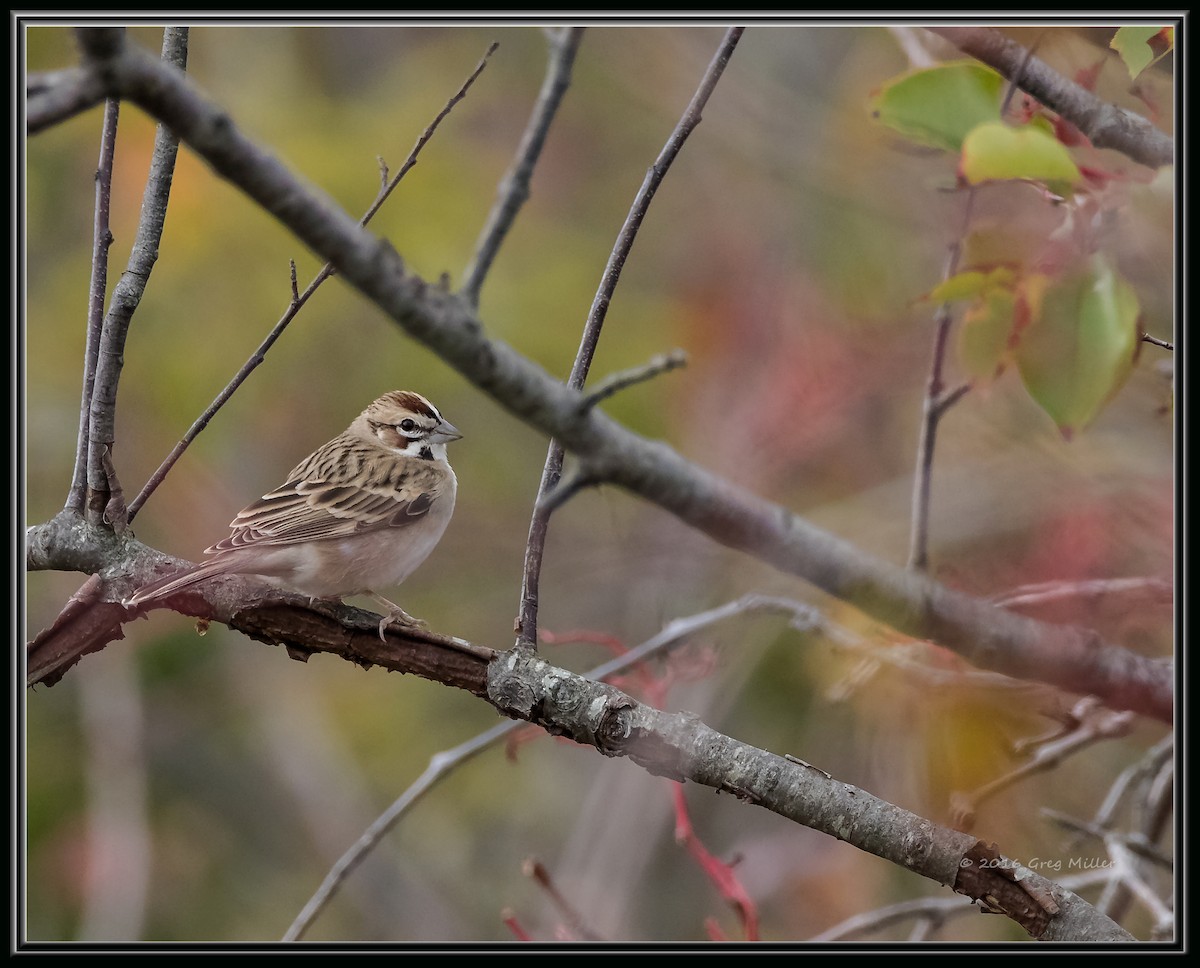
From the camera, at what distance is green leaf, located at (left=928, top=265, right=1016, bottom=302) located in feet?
6.21

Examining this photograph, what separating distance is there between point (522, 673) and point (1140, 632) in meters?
2.03

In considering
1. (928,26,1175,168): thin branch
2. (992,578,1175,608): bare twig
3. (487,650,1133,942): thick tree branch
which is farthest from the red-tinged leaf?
(487,650,1133,942): thick tree branch

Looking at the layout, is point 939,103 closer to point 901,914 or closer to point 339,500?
point 901,914

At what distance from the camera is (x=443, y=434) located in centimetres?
394

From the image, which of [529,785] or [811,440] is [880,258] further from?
[529,785]

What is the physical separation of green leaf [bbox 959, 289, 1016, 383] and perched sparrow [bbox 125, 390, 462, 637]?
4.64ft

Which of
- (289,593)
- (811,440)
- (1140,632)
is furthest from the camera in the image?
(811,440)

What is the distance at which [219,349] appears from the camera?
208 inches

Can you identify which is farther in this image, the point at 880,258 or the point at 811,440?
the point at 880,258

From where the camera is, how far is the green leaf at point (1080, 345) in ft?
6.13

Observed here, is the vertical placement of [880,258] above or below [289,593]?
above

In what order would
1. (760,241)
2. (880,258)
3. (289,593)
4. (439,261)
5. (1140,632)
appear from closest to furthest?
(289,593) → (1140,632) → (439,261) → (880,258) → (760,241)

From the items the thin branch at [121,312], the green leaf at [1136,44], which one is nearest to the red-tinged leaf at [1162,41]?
the green leaf at [1136,44]
